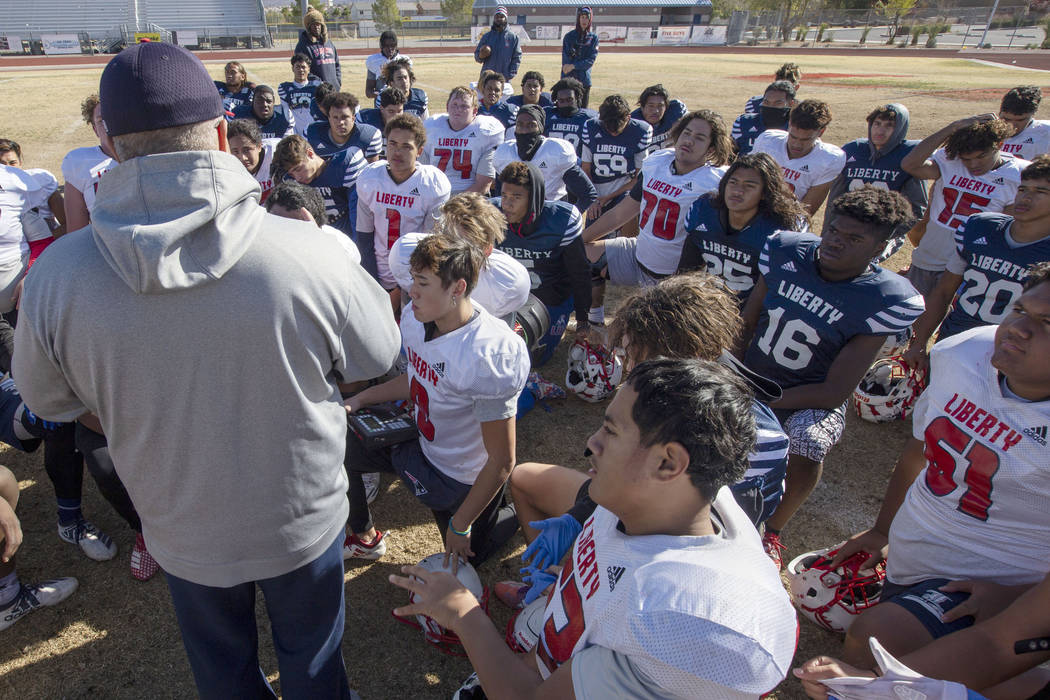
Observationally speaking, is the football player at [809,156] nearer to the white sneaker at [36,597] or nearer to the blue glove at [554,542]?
the blue glove at [554,542]

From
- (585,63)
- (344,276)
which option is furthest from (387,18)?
(344,276)

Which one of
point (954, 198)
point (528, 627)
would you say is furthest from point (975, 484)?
point (954, 198)

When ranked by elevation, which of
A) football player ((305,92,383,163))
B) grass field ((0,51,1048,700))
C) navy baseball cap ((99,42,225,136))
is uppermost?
navy baseball cap ((99,42,225,136))

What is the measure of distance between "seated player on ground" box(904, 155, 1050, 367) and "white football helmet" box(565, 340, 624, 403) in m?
2.05

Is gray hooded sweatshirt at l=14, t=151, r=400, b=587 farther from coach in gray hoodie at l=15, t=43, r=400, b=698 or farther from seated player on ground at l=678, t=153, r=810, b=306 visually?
seated player on ground at l=678, t=153, r=810, b=306

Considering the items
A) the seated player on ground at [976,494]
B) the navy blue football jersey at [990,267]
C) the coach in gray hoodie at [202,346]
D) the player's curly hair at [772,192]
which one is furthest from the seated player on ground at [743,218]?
the coach in gray hoodie at [202,346]

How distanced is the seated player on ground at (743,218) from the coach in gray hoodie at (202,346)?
300 centimetres

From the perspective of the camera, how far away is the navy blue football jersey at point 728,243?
4.00m

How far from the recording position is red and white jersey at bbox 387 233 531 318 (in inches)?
136

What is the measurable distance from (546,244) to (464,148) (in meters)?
2.29

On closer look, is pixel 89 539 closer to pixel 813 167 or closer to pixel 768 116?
pixel 813 167

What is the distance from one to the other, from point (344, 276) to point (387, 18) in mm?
70616

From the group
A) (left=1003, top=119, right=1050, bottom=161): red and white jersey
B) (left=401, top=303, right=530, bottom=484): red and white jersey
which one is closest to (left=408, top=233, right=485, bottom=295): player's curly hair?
(left=401, top=303, right=530, bottom=484): red and white jersey

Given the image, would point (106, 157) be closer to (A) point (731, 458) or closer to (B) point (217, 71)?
(A) point (731, 458)
